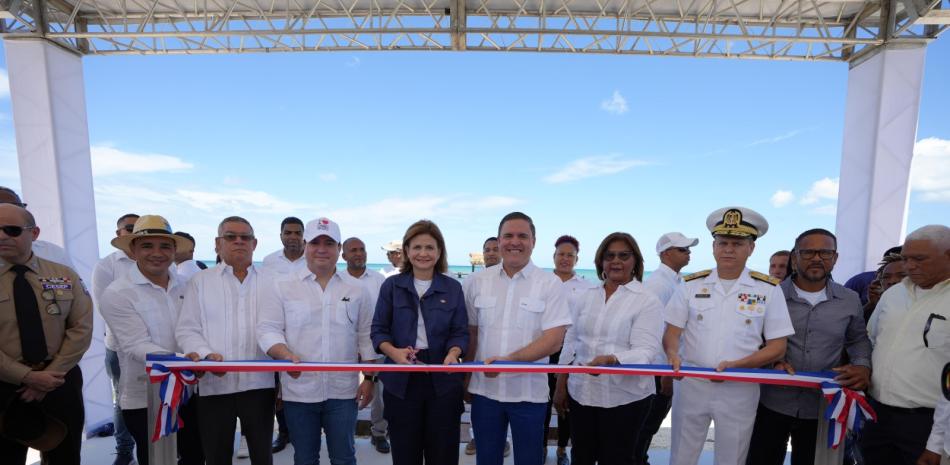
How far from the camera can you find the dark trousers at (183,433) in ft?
8.98

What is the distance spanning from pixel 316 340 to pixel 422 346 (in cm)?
→ 65

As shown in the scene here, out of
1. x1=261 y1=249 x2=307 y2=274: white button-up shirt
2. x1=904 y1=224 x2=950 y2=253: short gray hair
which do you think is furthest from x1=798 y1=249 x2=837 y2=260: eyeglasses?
x1=261 y1=249 x2=307 y2=274: white button-up shirt

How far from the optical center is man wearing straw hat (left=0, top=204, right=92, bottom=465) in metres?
2.41

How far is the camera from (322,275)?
105 inches

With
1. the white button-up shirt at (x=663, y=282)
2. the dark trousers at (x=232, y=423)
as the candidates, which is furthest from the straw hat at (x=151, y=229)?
the white button-up shirt at (x=663, y=282)

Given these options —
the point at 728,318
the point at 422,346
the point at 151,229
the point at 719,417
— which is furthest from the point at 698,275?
the point at 151,229

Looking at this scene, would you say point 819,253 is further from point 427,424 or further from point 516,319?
point 427,424

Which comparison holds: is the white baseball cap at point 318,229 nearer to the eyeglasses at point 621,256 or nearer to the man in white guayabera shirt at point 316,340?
the man in white guayabera shirt at point 316,340

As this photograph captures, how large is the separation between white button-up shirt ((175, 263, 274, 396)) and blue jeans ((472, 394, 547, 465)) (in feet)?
4.23

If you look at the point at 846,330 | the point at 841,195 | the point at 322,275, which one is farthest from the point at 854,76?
the point at 322,275

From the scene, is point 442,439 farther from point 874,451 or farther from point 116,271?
point 116,271

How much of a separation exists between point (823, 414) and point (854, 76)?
834 cm

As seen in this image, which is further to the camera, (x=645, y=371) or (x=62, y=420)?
(x=62, y=420)

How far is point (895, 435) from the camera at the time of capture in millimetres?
2299
